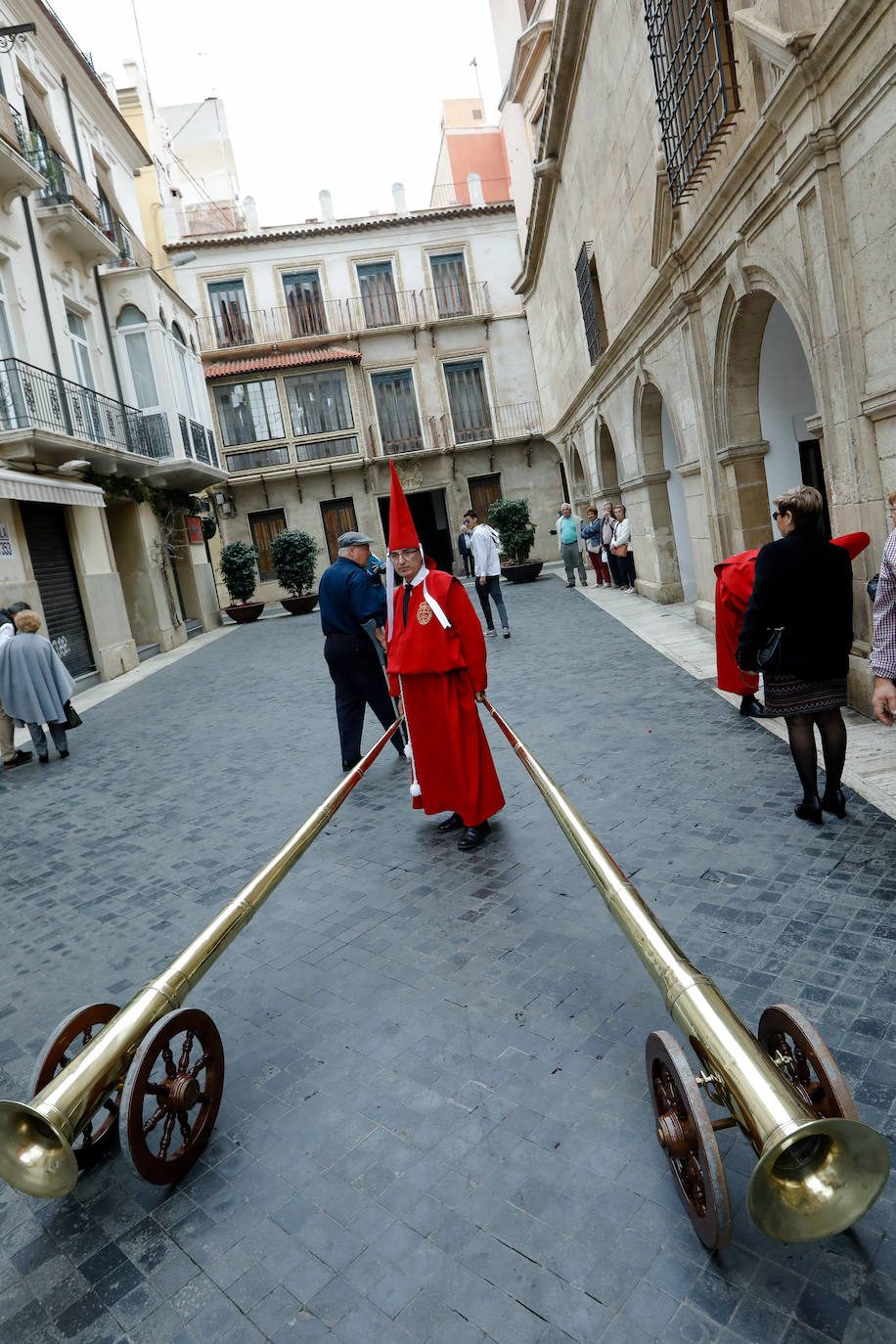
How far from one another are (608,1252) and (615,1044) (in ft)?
2.73

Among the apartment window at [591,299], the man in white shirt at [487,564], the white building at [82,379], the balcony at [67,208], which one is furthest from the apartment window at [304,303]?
the man in white shirt at [487,564]

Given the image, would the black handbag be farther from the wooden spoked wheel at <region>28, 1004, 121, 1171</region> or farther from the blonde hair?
the wooden spoked wheel at <region>28, 1004, 121, 1171</region>

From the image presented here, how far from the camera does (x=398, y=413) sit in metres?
30.9

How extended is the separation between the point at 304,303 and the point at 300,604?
12.7 meters

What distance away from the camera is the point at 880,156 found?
486 centimetres

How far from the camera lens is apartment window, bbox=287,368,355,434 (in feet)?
99.1

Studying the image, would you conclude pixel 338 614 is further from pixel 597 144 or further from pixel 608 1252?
pixel 597 144

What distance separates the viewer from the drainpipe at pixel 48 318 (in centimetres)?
1504

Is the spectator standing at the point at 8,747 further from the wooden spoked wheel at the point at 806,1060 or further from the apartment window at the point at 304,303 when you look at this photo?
the apartment window at the point at 304,303

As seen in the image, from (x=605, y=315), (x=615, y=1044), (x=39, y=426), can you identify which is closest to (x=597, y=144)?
(x=605, y=315)

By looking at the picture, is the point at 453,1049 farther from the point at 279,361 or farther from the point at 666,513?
the point at 279,361

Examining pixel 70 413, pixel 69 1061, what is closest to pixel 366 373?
pixel 70 413

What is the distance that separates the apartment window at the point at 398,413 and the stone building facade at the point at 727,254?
13431mm

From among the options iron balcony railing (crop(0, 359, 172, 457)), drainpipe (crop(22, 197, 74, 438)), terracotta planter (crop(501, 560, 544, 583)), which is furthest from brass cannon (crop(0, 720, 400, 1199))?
terracotta planter (crop(501, 560, 544, 583))
